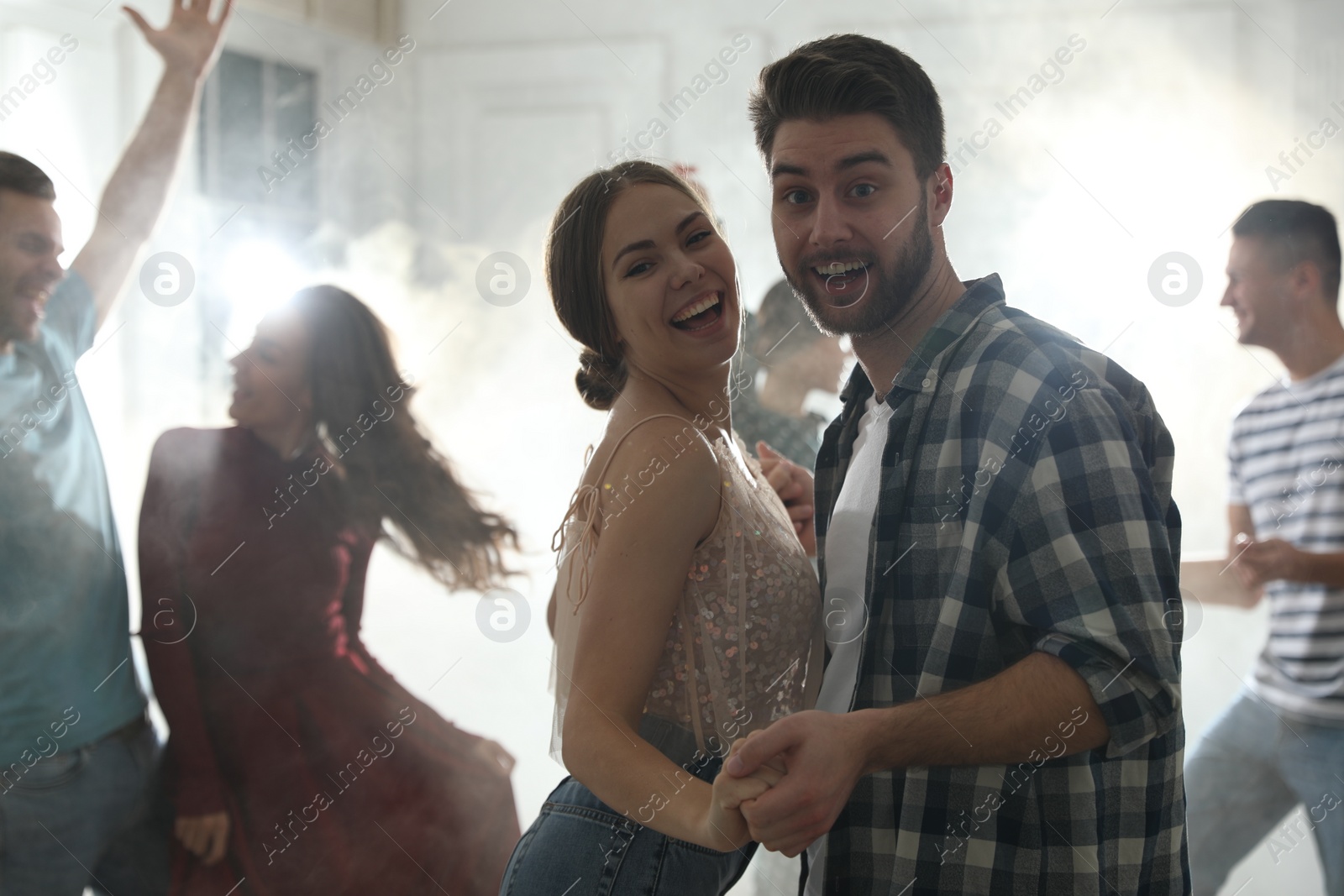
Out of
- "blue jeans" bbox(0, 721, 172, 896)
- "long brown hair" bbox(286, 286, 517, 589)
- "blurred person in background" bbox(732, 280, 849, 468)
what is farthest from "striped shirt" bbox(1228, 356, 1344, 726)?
"blue jeans" bbox(0, 721, 172, 896)

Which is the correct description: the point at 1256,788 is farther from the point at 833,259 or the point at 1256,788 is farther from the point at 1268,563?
the point at 833,259

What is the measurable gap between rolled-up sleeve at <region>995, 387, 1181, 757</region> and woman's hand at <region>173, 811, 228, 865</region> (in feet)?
4.96

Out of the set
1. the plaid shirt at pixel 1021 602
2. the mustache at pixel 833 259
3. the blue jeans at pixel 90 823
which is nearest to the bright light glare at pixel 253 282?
A: the blue jeans at pixel 90 823

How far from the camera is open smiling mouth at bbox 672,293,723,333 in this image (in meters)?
1.00

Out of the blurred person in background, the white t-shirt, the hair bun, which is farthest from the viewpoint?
the blurred person in background

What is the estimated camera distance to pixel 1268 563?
5.76ft

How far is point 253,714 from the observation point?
69.2 inches

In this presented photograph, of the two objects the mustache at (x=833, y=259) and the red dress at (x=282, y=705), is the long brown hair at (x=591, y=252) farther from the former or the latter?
the red dress at (x=282, y=705)

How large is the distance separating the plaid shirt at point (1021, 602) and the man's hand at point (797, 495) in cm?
29

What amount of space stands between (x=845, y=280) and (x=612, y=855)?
1.96 feet

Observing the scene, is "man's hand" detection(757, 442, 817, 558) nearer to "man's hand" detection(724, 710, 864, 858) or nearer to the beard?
the beard

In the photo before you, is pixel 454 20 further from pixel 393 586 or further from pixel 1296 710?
pixel 1296 710

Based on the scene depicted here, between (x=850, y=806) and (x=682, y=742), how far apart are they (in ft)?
0.55

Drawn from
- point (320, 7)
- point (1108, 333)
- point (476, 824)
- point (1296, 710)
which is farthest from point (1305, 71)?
point (476, 824)
